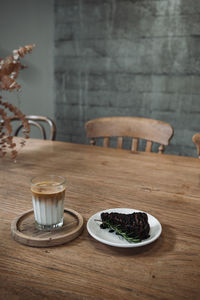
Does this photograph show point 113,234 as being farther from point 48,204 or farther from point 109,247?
point 48,204

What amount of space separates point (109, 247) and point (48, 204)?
0.58 feet

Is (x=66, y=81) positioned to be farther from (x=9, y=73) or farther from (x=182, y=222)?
(x=182, y=222)

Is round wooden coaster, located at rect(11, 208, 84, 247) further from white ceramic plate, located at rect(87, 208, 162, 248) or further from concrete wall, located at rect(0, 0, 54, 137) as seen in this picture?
concrete wall, located at rect(0, 0, 54, 137)

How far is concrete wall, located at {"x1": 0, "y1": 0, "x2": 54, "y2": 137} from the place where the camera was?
10.4 ft

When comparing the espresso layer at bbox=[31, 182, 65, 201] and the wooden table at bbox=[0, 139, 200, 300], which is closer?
the wooden table at bbox=[0, 139, 200, 300]

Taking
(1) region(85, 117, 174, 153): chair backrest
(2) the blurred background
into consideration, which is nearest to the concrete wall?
(2) the blurred background

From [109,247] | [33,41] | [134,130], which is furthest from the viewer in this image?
[33,41]

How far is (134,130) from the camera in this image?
5.22ft

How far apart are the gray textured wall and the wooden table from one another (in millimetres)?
1638

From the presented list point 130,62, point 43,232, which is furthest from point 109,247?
point 130,62

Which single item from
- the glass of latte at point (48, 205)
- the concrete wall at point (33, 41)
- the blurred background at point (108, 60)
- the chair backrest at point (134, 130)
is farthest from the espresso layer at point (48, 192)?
the concrete wall at point (33, 41)

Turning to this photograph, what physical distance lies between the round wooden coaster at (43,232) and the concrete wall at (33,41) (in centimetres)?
270

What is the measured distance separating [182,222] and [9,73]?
2.23 feet

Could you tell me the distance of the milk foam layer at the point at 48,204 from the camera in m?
0.67
